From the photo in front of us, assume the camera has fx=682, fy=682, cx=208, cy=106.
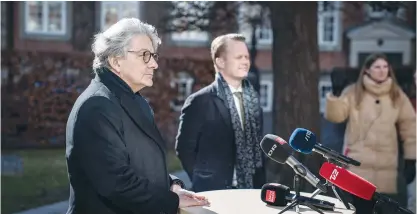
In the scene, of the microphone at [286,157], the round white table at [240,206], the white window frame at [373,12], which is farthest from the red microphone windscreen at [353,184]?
the white window frame at [373,12]

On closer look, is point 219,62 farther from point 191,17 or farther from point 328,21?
point 328,21

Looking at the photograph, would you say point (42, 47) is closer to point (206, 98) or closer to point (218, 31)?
point (218, 31)

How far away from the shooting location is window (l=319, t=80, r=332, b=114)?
20.5ft

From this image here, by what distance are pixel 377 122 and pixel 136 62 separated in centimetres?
306

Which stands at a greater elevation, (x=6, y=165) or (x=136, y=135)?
(x=136, y=135)

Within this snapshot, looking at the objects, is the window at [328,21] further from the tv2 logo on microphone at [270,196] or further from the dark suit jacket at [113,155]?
the dark suit jacket at [113,155]

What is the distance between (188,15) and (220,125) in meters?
2.33

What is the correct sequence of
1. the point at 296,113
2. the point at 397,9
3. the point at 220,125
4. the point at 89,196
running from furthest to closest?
1. the point at 397,9
2. the point at 296,113
3. the point at 220,125
4. the point at 89,196

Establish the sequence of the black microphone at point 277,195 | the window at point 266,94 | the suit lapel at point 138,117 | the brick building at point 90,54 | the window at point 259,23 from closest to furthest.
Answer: the suit lapel at point 138,117 < the black microphone at point 277,195 < the window at point 266,94 < the window at point 259,23 < the brick building at point 90,54

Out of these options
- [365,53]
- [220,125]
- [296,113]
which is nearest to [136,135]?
[220,125]

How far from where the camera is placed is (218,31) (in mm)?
6430

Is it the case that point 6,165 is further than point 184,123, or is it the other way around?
point 6,165

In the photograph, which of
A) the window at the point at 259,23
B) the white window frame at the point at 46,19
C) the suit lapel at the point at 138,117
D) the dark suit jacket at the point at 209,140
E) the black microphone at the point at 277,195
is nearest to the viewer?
the suit lapel at the point at 138,117

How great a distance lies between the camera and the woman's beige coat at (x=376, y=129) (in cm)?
545
